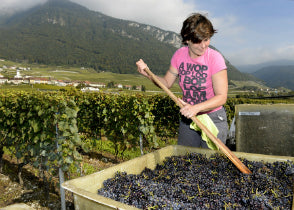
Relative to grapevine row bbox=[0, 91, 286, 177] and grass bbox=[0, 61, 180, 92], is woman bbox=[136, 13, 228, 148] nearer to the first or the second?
grapevine row bbox=[0, 91, 286, 177]

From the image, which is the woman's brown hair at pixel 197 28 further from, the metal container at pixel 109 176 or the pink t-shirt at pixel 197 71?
the metal container at pixel 109 176

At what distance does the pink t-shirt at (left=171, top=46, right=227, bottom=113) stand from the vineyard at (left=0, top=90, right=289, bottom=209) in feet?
8.58

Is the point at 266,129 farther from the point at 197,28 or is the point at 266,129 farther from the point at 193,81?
the point at 197,28

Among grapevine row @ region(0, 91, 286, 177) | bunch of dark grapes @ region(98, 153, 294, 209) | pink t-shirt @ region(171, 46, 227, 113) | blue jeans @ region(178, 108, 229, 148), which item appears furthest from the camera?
grapevine row @ region(0, 91, 286, 177)

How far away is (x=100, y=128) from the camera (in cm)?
753

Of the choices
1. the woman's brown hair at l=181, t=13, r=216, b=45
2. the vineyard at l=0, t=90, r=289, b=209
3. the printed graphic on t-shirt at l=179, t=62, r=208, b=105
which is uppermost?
the woman's brown hair at l=181, t=13, r=216, b=45

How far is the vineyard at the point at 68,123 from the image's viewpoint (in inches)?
175

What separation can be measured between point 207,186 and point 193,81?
1.14m

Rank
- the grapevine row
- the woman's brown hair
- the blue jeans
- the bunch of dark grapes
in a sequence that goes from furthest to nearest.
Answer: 1. the grapevine row
2. the blue jeans
3. the woman's brown hair
4. the bunch of dark grapes

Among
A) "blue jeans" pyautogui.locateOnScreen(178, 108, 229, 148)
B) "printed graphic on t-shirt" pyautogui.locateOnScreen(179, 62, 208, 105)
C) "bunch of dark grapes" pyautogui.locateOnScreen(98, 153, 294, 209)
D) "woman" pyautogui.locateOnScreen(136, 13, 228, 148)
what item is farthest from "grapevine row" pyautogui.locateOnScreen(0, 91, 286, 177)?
"bunch of dark grapes" pyautogui.locateOnScreen(98, 153, 294, 209)

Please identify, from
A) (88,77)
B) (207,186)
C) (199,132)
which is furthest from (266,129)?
(88,77)

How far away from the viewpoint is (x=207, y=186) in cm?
170

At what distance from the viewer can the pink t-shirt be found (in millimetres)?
2330

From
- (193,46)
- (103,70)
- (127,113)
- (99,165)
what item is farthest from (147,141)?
(103,70)
